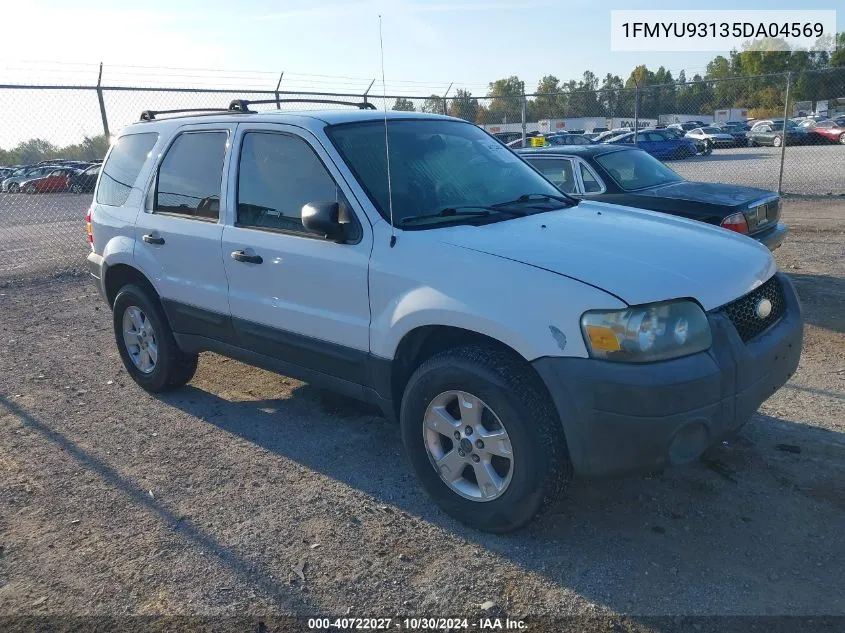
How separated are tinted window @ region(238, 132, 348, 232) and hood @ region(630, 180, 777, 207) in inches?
174

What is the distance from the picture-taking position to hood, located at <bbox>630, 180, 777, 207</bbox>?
721 centimetres

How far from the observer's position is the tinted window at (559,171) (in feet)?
26.5

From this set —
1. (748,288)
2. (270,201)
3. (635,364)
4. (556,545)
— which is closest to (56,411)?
(270,201)

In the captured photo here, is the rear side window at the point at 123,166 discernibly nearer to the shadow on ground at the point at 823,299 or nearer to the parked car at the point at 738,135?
the shadow on ground at the point at 823,299

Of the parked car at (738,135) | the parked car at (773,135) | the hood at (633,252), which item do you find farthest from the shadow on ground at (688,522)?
the parked car at (738,135)

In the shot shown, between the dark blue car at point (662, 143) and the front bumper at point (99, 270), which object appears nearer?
the front bumper at point (99, 270)

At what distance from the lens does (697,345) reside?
10.0 feet

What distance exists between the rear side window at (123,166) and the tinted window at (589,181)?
4.51 metres

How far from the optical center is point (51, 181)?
2802cm

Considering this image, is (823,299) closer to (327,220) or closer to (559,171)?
(559,171)

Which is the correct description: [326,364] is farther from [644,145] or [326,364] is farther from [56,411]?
[644,145]

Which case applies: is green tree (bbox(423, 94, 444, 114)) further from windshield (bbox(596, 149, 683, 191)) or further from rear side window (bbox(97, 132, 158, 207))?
rear side window (bbox(97, 132, 158, 207))

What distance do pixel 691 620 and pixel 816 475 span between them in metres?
1.47

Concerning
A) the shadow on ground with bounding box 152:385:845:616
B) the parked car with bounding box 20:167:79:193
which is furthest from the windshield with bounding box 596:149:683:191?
the parked car with bounding box 20:167:79:193
